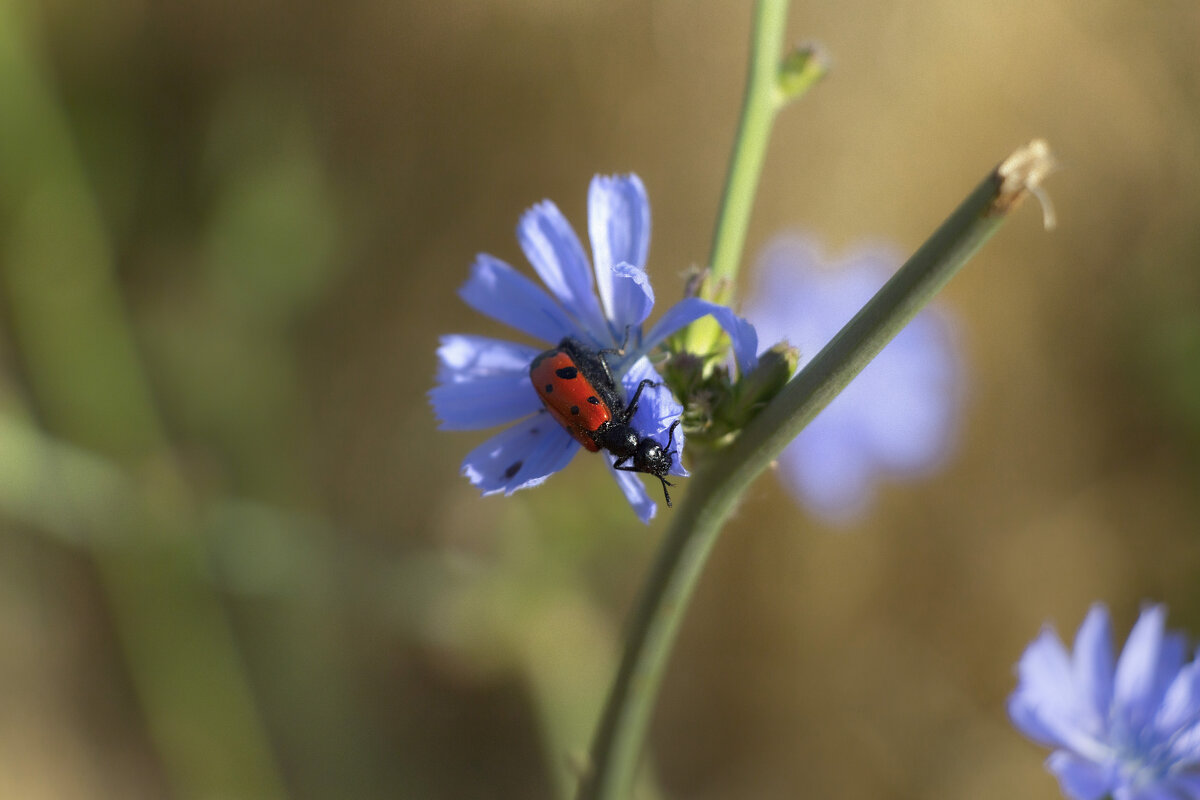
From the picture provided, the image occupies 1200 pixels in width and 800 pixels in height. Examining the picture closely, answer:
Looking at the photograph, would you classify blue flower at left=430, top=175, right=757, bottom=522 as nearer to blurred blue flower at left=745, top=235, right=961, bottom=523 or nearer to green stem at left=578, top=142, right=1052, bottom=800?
green stem at left=578, top=142, right=1052, bottom=800

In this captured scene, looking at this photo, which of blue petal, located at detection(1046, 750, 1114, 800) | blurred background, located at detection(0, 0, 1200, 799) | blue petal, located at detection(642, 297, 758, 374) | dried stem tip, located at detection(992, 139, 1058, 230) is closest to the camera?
dried stem tip, located at detection(992, 139, 1058, 230)

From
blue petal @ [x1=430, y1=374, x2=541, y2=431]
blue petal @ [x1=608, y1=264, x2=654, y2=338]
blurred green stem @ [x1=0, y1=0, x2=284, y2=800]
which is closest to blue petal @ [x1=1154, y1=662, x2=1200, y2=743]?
blue petal @ [x1=608, y1=264, x2=654, y2=338]

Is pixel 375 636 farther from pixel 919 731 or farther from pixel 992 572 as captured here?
pixel 992 572

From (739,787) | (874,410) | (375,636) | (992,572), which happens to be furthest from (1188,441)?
(375,636)

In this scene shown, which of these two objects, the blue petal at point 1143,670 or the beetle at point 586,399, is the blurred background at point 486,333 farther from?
the blue petal at point 1143,670

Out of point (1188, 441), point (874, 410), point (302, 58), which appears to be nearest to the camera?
point (874, 410)

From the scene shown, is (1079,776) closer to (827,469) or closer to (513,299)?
(513,299)

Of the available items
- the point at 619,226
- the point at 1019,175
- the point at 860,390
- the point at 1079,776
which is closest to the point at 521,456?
the point at 619,226
